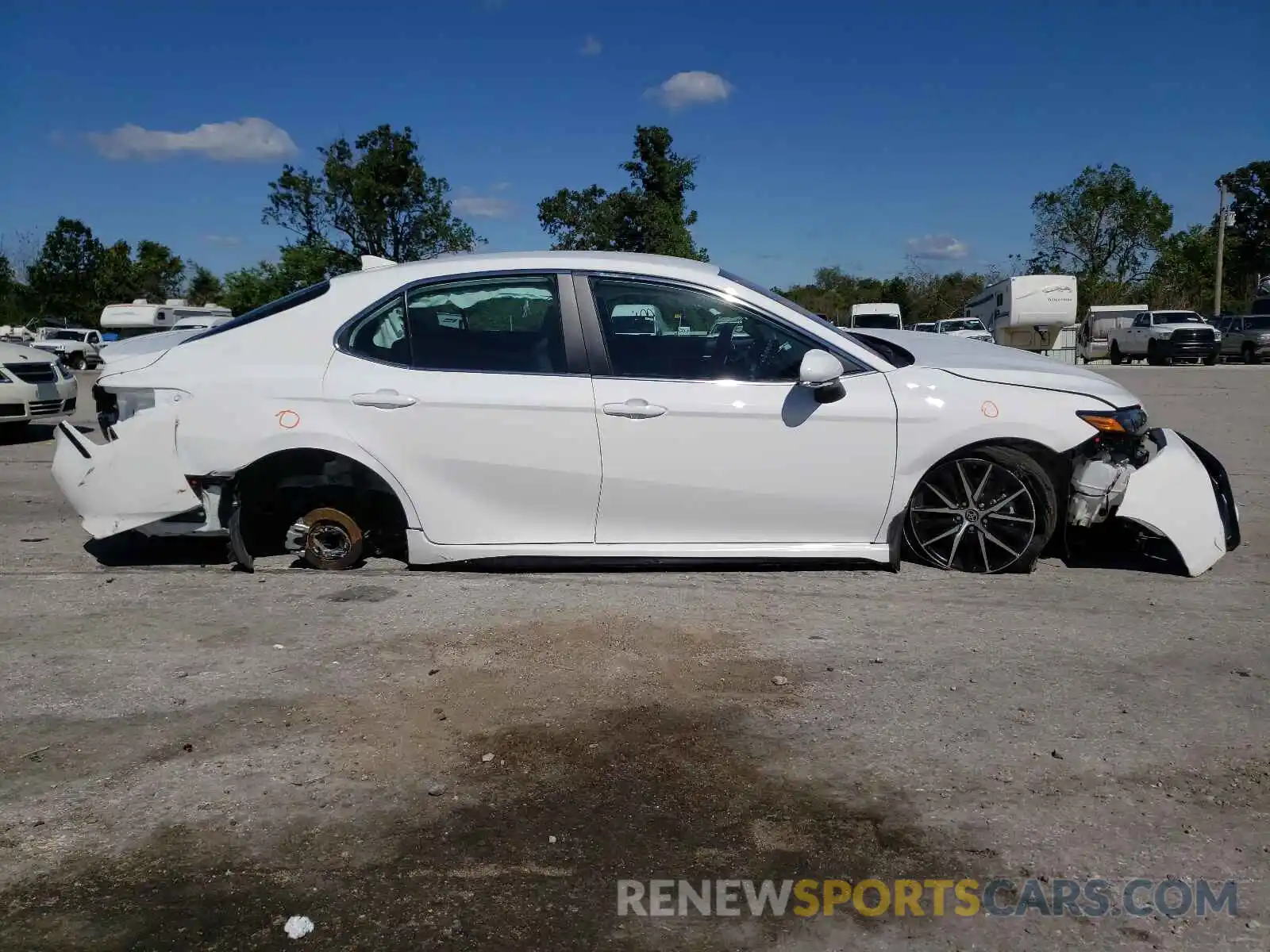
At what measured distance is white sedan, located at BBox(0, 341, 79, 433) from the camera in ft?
36.2

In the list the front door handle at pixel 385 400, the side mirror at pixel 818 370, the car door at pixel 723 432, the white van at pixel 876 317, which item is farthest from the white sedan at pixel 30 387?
the white van at pixel 876 317

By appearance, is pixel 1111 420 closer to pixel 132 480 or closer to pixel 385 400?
pixel 385 400

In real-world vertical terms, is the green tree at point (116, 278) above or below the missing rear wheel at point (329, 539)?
above

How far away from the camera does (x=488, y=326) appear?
5.09 meters

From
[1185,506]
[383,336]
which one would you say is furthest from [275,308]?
[1185,506]

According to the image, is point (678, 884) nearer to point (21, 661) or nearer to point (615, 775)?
point (615, 775)

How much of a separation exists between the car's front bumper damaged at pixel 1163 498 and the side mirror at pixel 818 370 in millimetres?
1377

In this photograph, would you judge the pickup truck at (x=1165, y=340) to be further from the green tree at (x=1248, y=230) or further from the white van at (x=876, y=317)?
the green tree at (x=1248, y=230)

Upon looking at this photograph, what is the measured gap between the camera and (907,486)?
4.99 metres

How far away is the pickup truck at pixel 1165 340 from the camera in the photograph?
3098cm

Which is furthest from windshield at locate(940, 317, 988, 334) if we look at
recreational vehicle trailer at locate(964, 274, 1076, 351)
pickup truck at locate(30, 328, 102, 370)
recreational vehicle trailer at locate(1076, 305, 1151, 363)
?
pickup truck at locate(30, 328, 102, 370)

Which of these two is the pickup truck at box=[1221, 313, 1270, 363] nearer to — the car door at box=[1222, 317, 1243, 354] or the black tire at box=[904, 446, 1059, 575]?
the car door at box=[1222, 317, 1243, 354]

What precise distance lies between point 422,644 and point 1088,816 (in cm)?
258

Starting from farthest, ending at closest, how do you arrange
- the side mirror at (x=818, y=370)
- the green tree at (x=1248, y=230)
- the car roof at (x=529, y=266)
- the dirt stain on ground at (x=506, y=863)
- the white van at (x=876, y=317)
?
the green tree at (x=1248, y=230) < the white van at (x=876, y=317) < the car roof at (x=529, y=266) < the side mirror at (x=818, y=370) < the dirt stain on ground at (x=506, y=863)
